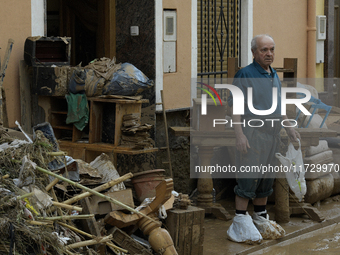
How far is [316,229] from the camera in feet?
24.0

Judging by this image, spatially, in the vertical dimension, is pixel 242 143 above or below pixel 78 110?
below

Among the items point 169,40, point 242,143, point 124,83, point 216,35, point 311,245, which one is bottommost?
point 311,245

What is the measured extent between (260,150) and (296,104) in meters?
1.59

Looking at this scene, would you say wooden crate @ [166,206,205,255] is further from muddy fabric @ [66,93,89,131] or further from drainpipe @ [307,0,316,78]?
drainpipe @ [307,0,316,78]

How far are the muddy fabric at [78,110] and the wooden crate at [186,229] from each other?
1681 millimetres

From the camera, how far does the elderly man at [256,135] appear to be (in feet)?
20.5

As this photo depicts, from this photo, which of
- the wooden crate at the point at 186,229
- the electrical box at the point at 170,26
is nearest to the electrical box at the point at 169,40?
the electrical box at the point at 170,26

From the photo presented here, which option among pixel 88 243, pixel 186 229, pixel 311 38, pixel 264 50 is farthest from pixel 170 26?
pixel 311 38

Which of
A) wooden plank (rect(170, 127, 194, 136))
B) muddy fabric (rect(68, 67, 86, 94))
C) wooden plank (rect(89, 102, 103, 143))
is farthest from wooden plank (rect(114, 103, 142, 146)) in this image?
wooden plank (rect(170, 127, 194, 136))

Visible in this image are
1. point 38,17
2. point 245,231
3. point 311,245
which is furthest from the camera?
point 311,245

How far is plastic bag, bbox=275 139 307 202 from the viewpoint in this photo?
6.75 m

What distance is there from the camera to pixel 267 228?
6625 mm

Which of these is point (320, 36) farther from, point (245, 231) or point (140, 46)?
point (245, 231)

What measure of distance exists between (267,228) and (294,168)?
0.77m
